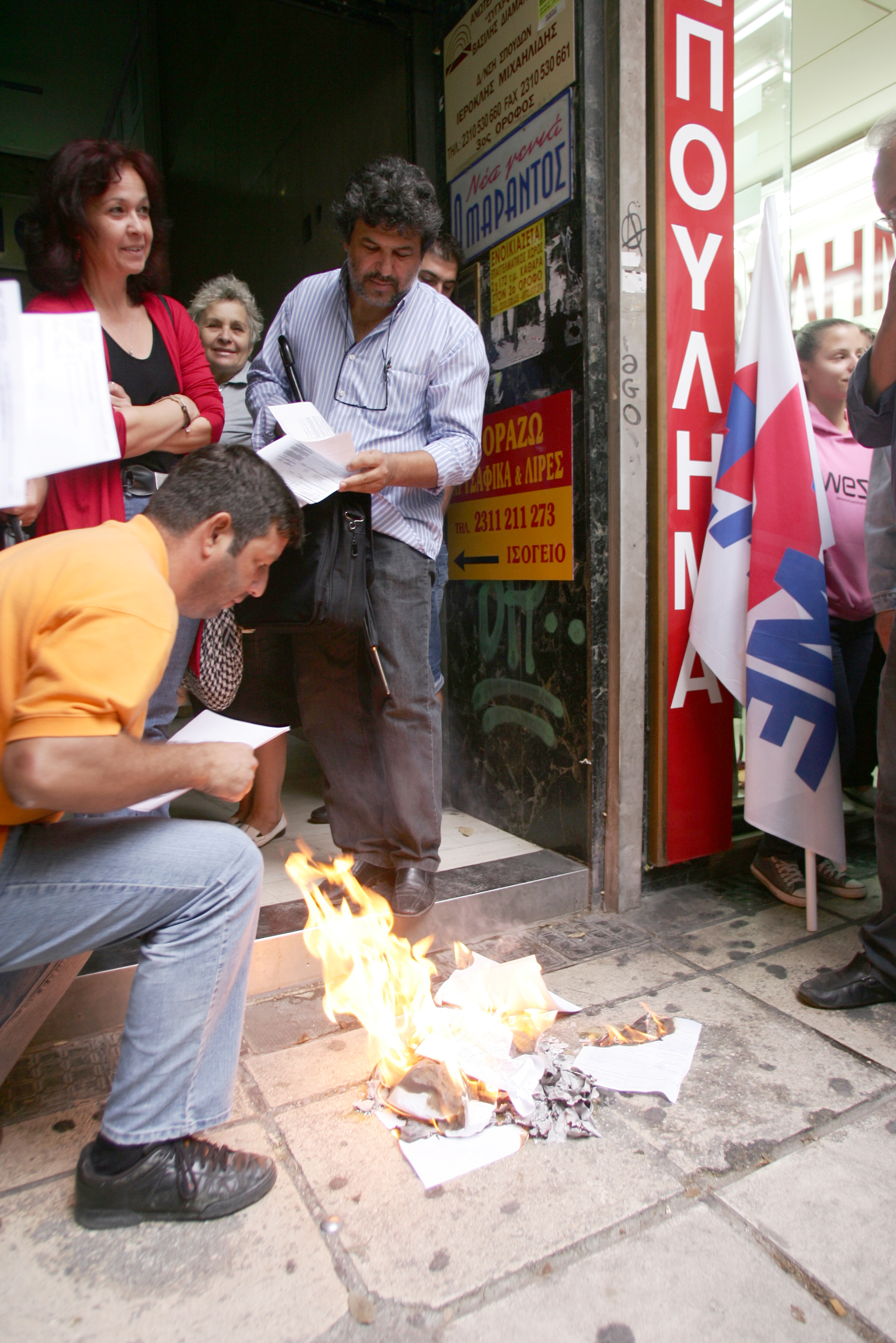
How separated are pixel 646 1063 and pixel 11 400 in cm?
208

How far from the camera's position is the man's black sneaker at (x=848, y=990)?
2.39 metres

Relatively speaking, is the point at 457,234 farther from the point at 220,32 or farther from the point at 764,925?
the point at 220,32

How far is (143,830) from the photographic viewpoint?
162 centimetres

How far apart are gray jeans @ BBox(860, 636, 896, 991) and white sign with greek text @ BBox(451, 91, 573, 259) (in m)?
1.89

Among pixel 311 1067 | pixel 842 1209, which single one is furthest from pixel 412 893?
pixel 842 1209

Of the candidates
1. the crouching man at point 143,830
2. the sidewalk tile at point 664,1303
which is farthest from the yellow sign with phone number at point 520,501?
the sidewalk tile at point 664,1303

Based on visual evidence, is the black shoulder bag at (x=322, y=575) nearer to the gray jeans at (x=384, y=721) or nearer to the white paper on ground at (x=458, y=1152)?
the gray jeans at (x=384, y=721)

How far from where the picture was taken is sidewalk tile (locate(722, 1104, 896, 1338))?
1493 mm

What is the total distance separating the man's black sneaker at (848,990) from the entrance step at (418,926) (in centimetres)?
85

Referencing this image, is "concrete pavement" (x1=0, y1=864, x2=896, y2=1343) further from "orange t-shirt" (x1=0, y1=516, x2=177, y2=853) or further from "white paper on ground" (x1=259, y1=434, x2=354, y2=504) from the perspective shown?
"white paper on ground" (x1=259, y1=434, x2=354, y2=504)

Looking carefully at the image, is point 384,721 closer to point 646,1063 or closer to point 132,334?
point 646,1063

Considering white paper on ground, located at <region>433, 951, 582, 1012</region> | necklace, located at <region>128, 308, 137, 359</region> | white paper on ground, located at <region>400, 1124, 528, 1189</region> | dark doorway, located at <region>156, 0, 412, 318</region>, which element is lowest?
white paper on ground, located at <region>400, 1124, 528, 1189</region>

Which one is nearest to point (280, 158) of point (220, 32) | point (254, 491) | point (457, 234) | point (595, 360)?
point (220, 32)

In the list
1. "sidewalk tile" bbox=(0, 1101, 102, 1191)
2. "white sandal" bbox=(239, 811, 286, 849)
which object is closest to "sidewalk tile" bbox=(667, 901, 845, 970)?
"white sandal" bbox=(239, 811, 286, 849)
